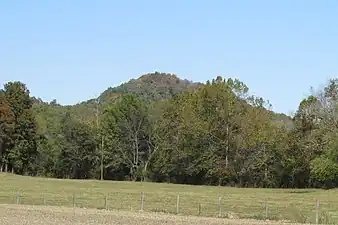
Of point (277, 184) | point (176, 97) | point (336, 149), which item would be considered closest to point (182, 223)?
point (336, 149)

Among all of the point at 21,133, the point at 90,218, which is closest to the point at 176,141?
the point at 21,133

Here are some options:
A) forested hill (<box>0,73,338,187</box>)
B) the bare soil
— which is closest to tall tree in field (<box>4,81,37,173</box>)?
forested hill (<box>0,73,338,187</box>)

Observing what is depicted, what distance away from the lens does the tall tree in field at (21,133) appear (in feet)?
357

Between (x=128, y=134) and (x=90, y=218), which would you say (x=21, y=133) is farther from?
(x=90, y=218)

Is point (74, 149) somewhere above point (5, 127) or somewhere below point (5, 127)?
below

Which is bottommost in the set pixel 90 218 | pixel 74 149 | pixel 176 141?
pixel 90 218

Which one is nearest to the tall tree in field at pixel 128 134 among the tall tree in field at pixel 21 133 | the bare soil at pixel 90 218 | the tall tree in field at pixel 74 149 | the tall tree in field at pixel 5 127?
the tall tree in field at pixel 74 149

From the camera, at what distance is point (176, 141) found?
10550 cm

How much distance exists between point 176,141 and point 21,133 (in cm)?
2707

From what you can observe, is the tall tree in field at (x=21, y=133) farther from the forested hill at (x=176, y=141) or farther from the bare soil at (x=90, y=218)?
the bare soil at (x=90, y=218)

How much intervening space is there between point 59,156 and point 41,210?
69738 mm

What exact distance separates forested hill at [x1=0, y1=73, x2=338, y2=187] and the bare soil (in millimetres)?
53320

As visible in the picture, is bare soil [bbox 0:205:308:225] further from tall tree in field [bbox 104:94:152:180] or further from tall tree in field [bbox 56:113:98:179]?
tall tree in field [bbox 56:113:98:179]

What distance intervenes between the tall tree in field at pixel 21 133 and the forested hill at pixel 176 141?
172mm
